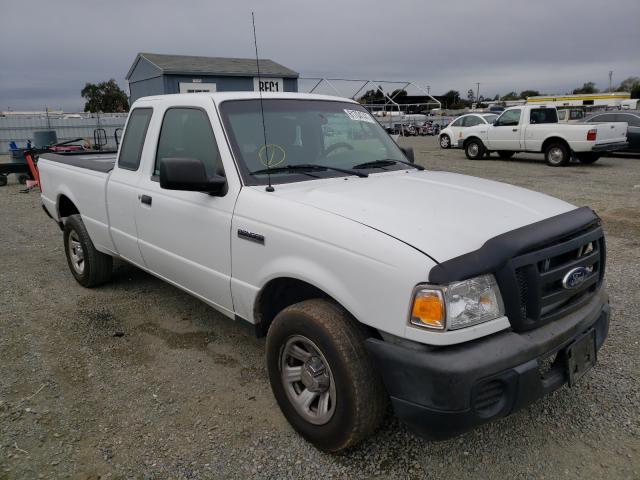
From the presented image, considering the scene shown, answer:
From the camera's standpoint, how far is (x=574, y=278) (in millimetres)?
2479

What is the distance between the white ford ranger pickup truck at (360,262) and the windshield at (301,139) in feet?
0.04

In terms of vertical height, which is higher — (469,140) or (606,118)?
(606,118)

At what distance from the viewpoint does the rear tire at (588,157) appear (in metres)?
15.3

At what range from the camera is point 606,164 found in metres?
15.6

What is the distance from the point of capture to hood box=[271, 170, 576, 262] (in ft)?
7.48

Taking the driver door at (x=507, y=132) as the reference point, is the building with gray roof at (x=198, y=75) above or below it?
Answer: above

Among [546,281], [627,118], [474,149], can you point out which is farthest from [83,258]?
[627,118]

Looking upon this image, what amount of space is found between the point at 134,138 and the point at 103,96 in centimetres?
6512

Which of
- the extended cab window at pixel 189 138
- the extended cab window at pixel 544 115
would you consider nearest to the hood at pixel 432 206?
the extended cab window at pixel 189 138

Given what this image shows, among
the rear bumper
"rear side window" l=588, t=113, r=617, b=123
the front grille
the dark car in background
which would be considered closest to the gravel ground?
the front grille

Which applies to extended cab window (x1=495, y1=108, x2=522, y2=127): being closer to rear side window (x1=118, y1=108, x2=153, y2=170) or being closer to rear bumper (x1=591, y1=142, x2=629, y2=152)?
rear bumper (x1=591, y1=142, x2=629, y2=152)

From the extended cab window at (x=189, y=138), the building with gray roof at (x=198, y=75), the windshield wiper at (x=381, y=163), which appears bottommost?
the windshield wiper at (x=381, y=163)

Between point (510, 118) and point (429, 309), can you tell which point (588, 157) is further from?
point (429, 309)

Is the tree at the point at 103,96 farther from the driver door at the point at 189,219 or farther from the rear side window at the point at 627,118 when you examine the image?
the driver door at the point at 189,219
